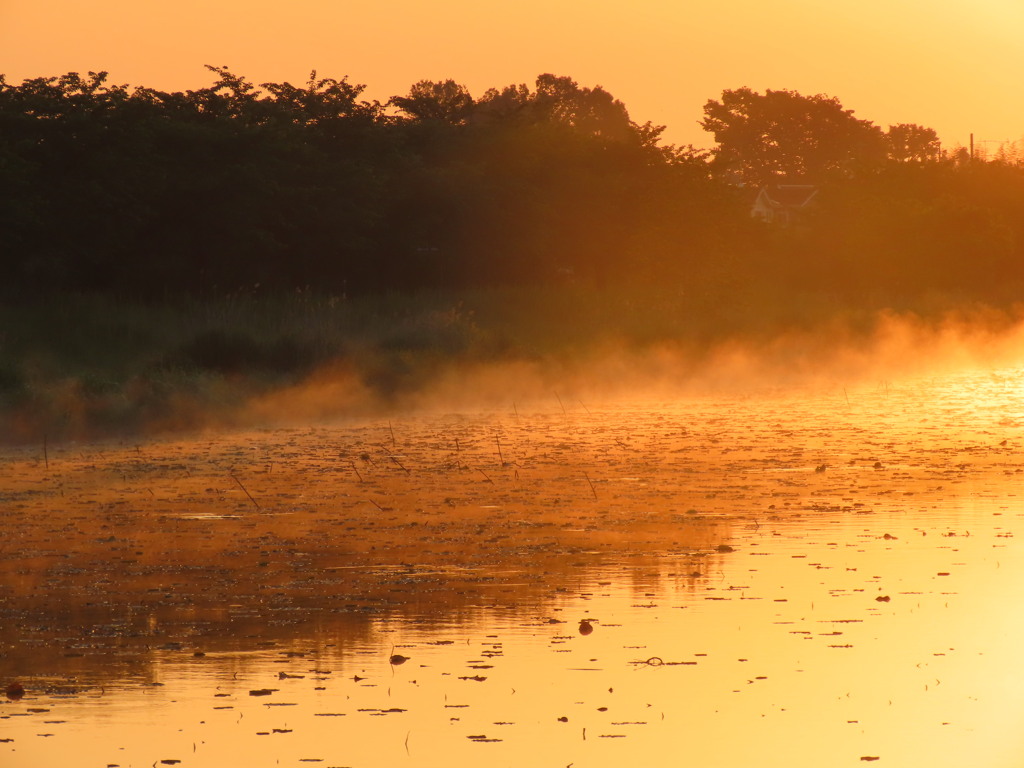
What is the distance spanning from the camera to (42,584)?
38.6ft

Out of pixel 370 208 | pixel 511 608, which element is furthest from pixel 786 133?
pixel 511 608

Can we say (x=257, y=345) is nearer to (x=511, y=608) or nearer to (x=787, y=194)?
(x=511, y=608)

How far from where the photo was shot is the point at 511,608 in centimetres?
1089

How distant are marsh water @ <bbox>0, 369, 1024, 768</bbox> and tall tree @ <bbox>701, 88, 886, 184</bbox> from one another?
127536 mm

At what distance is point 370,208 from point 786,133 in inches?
4425

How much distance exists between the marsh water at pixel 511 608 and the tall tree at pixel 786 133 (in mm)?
127536

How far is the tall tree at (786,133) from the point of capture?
5655 inches

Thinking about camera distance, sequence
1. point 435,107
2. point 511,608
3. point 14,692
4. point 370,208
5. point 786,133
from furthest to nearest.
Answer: point 786,133 → point 435,107 → point 370,208 → point 511,608 → point 14,692

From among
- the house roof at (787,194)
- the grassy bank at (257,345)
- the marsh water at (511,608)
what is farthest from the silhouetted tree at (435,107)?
the house roof at (787,194)

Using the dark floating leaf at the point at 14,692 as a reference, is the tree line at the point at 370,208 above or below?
above

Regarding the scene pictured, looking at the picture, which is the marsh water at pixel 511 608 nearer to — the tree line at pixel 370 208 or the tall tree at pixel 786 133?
the tree line at pixel 370 208

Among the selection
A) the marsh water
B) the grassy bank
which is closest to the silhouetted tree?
the grassy bank

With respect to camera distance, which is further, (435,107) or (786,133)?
(786,133)

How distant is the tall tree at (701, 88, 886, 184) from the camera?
471 feet
